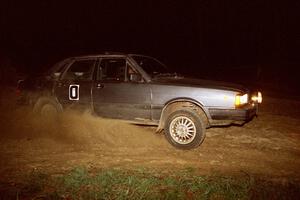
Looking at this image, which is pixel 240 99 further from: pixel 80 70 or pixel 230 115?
pixel 80 70

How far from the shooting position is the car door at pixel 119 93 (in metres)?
7.55

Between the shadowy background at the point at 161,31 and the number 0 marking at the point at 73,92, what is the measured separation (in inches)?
823

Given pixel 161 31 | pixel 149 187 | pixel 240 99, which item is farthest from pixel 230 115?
pixel 161 31

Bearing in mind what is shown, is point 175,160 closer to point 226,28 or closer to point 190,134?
point 190,134

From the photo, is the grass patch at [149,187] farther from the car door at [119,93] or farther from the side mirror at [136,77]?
the side mirror at [136,77]

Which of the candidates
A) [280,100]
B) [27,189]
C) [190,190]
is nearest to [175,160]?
[190,190]

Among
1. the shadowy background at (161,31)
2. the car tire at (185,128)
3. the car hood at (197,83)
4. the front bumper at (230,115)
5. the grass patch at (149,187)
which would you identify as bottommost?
the grass patch at (149,187)

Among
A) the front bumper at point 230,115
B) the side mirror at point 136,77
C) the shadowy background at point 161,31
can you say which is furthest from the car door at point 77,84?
the shadowy background at point 161,31

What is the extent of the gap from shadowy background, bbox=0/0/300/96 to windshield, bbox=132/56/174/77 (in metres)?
20.5

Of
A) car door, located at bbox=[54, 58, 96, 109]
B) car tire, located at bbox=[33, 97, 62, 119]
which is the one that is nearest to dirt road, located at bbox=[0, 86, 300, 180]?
car tire, located at bbox=[33, 97, 62, 119]

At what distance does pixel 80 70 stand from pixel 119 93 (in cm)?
119

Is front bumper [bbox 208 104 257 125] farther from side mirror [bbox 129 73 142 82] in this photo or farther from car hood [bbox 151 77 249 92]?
side mirror [bbox 129 73 142 82]

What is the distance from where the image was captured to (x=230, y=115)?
7094mm

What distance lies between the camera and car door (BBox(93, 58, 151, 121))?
24.8 feet
